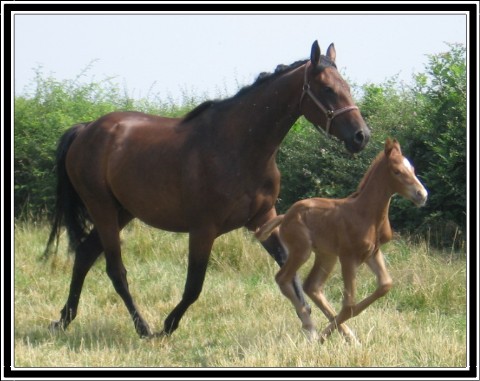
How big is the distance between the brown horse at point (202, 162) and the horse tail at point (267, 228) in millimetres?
190

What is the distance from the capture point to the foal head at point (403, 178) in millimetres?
5637

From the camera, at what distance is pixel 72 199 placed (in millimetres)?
7961

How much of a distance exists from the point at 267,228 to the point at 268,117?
2.94ft

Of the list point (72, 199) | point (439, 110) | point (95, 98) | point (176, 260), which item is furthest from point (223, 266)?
point (95, 98)

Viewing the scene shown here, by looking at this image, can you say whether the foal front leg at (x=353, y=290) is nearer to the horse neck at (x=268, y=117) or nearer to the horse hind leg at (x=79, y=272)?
the horse neck at (x=268, y=117)

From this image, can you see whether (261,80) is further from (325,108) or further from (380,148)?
(380,148)

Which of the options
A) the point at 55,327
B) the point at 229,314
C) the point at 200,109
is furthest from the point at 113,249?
the point at 200,109

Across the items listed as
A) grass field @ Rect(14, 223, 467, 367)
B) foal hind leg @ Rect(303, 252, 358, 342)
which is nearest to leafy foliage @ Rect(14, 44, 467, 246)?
grass field @ Rect(14, 223, 467, 367)

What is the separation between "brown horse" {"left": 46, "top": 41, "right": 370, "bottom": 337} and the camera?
621cm

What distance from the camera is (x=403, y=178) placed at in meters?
5.72

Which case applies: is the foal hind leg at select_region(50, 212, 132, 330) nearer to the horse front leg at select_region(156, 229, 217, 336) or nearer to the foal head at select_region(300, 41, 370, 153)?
the horse front leg at select_region(156, 229, 217, 336)

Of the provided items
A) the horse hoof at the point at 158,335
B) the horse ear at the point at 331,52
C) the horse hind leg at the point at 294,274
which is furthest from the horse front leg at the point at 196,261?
the horse ear at the point at 331,52
